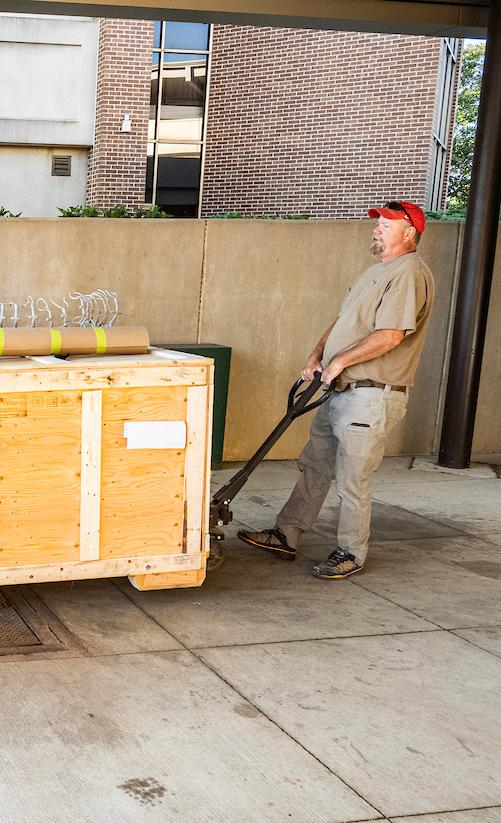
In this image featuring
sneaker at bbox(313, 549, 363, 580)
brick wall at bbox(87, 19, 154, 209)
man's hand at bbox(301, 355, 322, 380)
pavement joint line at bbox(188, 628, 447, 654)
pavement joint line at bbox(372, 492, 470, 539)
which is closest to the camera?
pavement joint line at bbox(188, 628, 447, 654)

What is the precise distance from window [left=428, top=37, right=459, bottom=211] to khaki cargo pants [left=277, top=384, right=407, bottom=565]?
58.4 feet

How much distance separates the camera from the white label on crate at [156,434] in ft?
16.9

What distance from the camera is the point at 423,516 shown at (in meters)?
7.75

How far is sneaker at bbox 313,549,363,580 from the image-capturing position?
5.96 metres

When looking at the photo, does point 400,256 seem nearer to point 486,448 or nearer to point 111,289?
point 111,289

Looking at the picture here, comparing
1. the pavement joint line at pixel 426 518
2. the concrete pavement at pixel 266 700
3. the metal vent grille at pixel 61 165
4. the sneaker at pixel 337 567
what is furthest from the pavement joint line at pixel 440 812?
the metal vent grille at pixel 61 165

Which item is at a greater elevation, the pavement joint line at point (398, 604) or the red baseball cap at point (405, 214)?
the red baseball cap at point (405, 214)

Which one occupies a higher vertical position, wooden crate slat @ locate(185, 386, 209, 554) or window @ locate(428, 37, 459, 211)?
window @ locate(428, 37, 459, 211)

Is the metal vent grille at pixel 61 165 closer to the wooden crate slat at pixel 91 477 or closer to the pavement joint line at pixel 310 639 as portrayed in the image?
the wooden crate slat at pixel 91 477

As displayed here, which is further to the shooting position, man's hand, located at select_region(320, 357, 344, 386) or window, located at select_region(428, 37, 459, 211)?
window, located at select_region(428, 37, 459, 211)

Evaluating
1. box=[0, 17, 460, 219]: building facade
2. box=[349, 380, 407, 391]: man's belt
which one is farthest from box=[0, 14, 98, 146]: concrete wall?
box=[349, 380, 407, 391]: man's belt

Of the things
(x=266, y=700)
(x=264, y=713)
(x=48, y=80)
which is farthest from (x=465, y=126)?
(x=264, y=713)

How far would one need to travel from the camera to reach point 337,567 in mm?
5980

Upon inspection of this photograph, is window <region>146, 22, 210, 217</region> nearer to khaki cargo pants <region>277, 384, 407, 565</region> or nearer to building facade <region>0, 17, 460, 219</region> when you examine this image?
building facade <region>0, 17, 460, 219</region>
